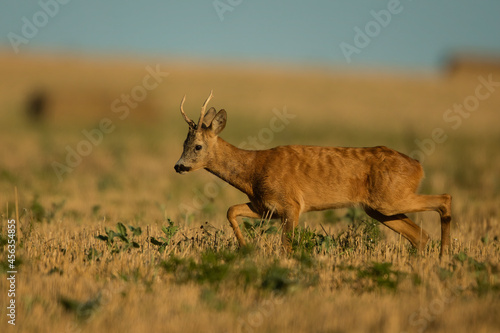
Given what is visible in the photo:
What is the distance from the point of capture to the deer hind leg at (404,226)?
8.98 metres

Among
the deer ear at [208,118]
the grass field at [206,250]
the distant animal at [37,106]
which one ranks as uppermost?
the distant animal at [37,106]

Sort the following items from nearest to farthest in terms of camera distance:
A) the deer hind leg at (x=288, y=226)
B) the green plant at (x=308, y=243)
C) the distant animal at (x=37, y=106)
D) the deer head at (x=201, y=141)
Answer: the green plant at (x=308, y=243)
the deer hind leg at (x=288, y=226)
the deer head at (x=201, y=141)
the distant animal at (x=37, y=106)

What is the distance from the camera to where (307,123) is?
36.2 m

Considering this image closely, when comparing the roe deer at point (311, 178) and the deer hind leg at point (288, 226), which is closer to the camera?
the deer hind leg at point (288, 226)

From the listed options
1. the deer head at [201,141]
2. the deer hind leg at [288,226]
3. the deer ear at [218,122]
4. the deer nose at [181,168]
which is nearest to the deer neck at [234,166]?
the deer head at [201,141]

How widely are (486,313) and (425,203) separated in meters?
3.37

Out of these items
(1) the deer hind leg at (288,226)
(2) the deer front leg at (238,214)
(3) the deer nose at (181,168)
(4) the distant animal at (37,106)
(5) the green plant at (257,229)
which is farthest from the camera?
(4) the distant animal at (37,106)

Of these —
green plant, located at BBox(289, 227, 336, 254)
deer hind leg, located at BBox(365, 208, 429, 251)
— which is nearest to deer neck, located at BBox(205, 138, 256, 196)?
green plant, located at BBox(289, 227, 336, 254)

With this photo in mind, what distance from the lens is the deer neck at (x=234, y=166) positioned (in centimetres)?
879

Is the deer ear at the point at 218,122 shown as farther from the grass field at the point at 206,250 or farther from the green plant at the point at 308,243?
the green plant at the point at 308,243

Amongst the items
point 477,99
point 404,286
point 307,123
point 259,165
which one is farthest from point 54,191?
point 477,99

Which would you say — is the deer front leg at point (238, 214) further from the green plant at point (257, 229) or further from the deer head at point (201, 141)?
the deer head at point (201, 141)

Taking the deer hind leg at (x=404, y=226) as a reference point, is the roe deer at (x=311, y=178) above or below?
above

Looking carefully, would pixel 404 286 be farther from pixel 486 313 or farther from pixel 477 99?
pixel 477 99
